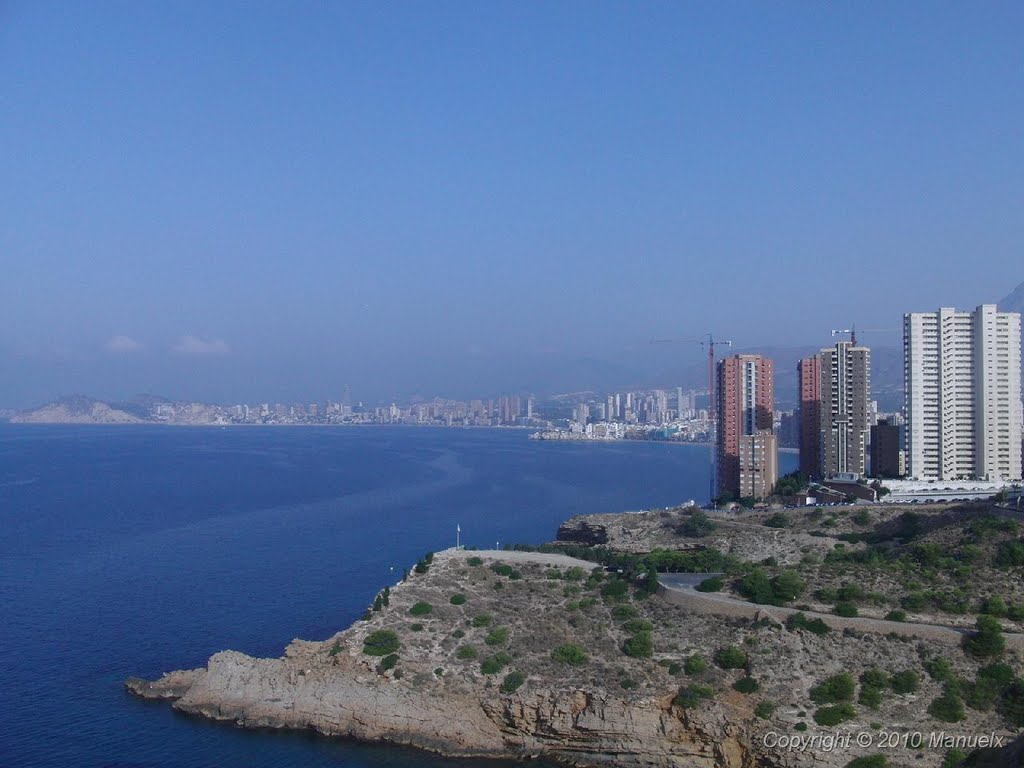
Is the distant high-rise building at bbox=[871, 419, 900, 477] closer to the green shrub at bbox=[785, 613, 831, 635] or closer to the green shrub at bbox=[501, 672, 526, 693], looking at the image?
the green shrub at bbox=[785, 613, 831, 635]

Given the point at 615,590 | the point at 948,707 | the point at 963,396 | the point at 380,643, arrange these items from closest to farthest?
the point at 948,707, the point at 380,643, the point at 615,590, the point at 963,396

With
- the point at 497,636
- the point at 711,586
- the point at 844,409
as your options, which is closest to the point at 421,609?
the point at 497,636

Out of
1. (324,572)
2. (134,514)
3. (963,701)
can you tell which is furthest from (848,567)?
(134,514)

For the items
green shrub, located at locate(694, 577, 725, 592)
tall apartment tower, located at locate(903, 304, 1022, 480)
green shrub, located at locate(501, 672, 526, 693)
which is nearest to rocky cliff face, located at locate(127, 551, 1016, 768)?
green shrub, located at locate(501, 672, 526, 693)

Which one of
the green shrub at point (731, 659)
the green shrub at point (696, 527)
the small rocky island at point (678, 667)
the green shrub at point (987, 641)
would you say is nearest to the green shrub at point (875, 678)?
the small rocky island at point (678, 667)

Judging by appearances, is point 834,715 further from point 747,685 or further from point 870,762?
point 747,685

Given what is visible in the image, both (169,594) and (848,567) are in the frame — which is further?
(169,594)

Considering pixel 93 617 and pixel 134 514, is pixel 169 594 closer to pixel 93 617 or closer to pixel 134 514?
pixel 93 617
